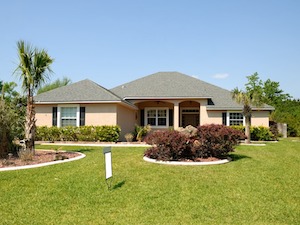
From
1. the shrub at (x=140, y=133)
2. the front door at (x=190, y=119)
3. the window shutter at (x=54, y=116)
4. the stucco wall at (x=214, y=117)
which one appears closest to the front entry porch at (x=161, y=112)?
the front door at (x=190, y=119)

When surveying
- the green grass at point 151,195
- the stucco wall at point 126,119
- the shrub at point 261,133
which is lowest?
the green grass at point 151,195

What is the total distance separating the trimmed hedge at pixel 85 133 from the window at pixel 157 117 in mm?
6821

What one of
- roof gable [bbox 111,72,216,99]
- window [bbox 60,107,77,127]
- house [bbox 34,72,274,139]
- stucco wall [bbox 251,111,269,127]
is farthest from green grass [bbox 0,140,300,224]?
stucco wall [bbox 251,111,269,127]

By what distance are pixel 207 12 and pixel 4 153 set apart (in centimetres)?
1275

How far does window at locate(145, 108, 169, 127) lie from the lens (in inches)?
1015

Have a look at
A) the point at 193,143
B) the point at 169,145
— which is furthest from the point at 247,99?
the point at 169,145

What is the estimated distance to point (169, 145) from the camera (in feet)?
33.4

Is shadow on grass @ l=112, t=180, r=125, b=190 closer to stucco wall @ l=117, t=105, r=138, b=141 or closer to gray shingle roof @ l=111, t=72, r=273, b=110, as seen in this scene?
stucco wall @ l=117, t=105, r=138, b=141

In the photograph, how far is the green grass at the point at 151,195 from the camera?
497cm

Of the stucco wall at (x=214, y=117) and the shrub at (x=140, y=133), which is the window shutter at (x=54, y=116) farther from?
the stucco wall at (x=214, y=117)

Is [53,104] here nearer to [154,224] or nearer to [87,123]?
[87,123]

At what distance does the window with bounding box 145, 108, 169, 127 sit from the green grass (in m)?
16.4

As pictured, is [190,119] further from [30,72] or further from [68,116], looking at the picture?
[30,72]

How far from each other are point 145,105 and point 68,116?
8.13m
